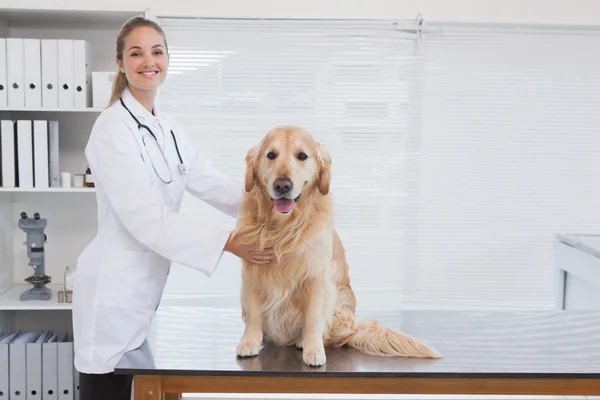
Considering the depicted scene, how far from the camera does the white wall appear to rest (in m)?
3.48

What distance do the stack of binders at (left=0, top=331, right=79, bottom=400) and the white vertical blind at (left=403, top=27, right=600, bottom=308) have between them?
1844 mm

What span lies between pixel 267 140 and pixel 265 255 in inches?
11.3

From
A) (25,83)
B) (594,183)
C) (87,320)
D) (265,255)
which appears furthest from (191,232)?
(594,183)

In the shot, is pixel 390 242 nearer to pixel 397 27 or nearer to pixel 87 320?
pixel 397 27

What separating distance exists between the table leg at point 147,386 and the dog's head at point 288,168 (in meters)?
0.50

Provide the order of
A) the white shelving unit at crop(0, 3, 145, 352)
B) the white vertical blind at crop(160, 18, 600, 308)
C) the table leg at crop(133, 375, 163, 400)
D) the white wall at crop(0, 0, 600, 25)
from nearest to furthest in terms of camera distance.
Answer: the table leg at crop(133, 375, 163, 400), the white shelving unit at crop(0, 3, 145, 352), the white wall at crop(0, 0, 600, 25), the white vertical blind at crop(160, 18, 600, 308)

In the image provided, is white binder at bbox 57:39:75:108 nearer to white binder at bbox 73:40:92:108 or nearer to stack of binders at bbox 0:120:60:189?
white binder at bbox 73:40:92:108

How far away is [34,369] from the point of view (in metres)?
3.11

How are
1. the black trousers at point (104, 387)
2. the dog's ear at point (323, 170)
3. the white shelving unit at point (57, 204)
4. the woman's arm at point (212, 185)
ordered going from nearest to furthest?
the dog's ear at point (323, 170) → the black trousers at point (104, 387) → the woman's arm at point (212, 185) → the white shelving unit at point (57, 204)

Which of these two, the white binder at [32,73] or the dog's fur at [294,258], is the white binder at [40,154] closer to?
the white binder at [32,73]

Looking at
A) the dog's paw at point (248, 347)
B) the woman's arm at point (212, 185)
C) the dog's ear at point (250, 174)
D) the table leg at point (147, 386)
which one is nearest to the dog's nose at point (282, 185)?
the dog's ear at point (250, 174)

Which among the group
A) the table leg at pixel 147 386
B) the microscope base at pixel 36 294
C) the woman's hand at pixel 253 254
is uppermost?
the woman's hand at pixel 253 254

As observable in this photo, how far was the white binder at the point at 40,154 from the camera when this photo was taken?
307 cm

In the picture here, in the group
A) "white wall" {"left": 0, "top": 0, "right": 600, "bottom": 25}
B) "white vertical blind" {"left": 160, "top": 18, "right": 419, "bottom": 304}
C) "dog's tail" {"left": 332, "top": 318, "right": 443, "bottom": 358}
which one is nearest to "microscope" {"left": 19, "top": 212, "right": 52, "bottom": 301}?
"white vertical blind" {"left": 160, "top": 18, "right": 419, "bottom": 304}
